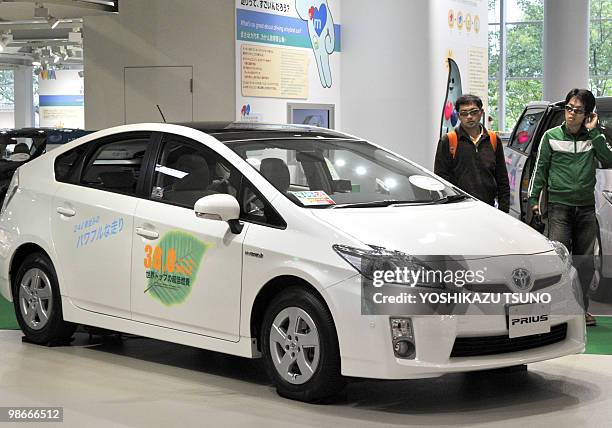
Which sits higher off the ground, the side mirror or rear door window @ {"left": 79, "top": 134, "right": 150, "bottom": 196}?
rear door window @ {"left": 79, "top": 134, "right": 150, "bottom": 196}

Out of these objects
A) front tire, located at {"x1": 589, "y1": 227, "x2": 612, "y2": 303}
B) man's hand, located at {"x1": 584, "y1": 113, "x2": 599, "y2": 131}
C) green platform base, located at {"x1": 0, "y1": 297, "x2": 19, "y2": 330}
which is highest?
man's hand, located at {"x1": 584, "y1": 113, "x2": 599, "y2": 131}

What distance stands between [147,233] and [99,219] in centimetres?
48

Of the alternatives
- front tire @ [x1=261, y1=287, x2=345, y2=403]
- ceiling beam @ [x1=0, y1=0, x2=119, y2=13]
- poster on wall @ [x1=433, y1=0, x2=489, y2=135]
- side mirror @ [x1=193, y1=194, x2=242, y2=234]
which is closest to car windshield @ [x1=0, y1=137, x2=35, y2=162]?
ceiling beam @ [x1=0, y1=0, x2=119, y2=13]

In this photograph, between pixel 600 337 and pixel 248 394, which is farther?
pixel 600 337

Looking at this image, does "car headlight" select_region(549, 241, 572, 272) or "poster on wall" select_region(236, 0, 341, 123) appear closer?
"car headlight" select_region(549, 241, 572, 272)

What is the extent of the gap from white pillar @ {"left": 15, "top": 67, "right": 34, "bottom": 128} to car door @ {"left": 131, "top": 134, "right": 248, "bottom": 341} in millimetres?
28948

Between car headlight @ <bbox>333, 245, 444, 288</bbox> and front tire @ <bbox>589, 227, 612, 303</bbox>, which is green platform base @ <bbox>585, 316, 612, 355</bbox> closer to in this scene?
front tire @ <bbox>589, 227, 612, 303</bbox>

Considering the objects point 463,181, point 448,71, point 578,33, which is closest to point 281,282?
point 463,181

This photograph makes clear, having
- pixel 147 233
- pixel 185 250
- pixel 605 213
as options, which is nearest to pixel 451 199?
pixel 185 250

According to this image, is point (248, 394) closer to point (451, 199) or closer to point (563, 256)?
point (451, 199)

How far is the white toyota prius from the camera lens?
4.98 m

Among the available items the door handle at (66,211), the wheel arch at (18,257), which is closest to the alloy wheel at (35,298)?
the wheel arch at (18,257)

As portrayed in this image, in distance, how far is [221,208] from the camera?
5.50 m

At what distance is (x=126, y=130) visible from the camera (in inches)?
259
